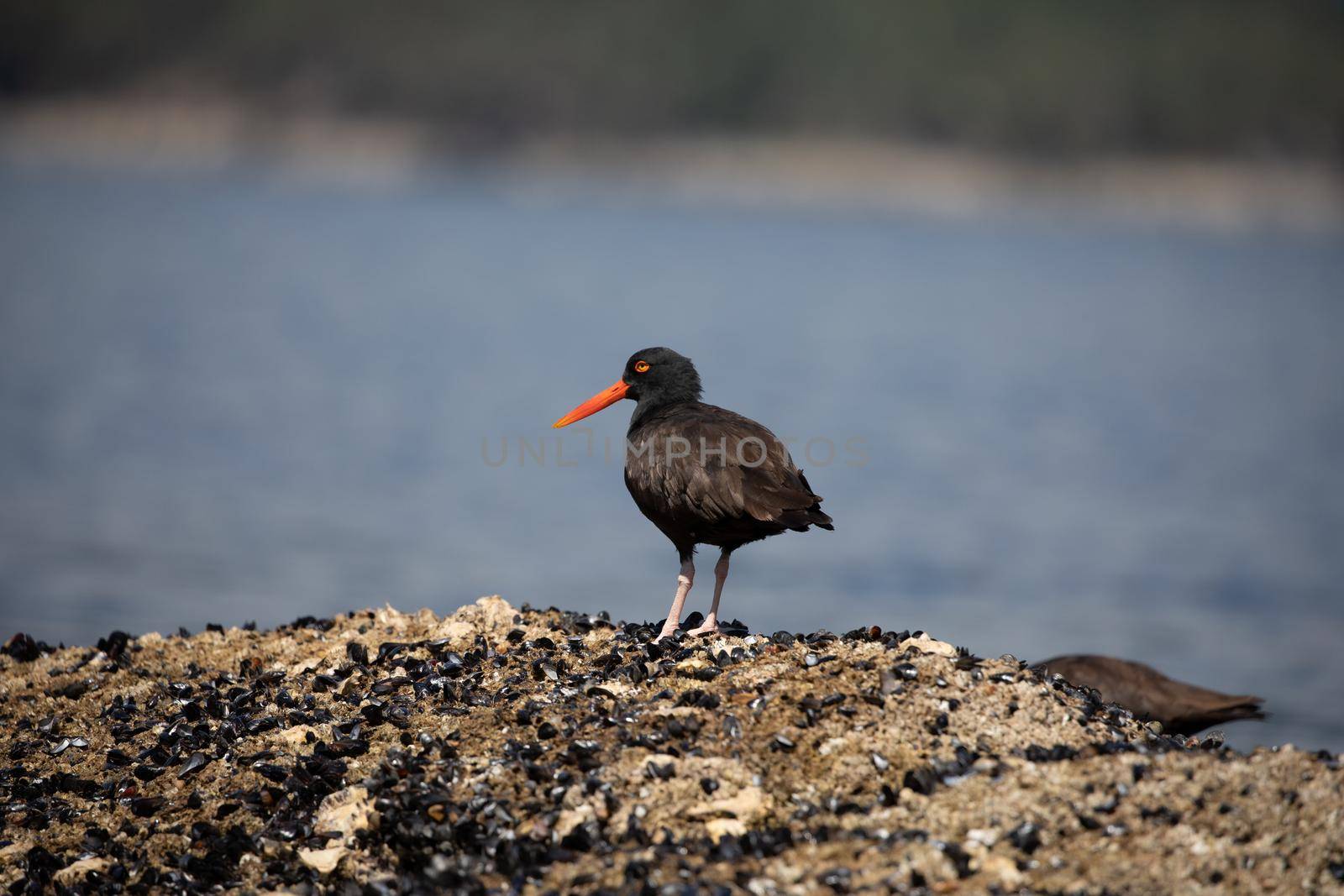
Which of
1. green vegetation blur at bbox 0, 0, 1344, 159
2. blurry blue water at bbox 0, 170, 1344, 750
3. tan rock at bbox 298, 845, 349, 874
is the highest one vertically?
green vegetation blur at bbox 0, 0, 1344, 159

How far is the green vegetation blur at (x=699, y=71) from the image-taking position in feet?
470

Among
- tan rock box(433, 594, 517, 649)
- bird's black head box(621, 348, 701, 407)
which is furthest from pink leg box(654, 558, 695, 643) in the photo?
bird's black head box(621, 348, 701, 407)

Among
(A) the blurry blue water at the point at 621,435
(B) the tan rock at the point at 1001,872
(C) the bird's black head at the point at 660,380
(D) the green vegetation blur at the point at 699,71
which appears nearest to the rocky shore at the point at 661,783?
(B) the tan rock at the point at 1001,872

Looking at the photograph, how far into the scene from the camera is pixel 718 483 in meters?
7.45

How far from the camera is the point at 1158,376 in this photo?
147ft

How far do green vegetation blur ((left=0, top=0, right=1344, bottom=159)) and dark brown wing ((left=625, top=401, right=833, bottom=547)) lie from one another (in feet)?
456

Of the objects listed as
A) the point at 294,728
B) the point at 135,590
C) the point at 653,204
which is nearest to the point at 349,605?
the point at 135,590

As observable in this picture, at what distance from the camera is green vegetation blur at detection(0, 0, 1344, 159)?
143125 millimetres

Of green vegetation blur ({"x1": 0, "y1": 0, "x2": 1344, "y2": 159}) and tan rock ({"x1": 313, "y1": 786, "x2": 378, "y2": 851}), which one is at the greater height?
green vegetation blur ({"x1": 0, "y1": 0, "x2": 1344, "y2": 159})

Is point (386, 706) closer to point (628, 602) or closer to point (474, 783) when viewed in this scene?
point (474, 783)

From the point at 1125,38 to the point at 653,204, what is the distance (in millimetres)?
90816

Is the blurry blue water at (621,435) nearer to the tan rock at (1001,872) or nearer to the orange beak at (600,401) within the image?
the orange beak at (600,401)

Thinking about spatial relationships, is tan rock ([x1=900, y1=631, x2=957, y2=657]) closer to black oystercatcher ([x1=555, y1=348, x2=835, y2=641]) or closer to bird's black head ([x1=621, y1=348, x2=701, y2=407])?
black oystercatcher ([x1=555, y1=348, x2=835, y2=641])

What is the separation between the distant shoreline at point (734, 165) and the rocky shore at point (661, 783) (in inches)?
5241
